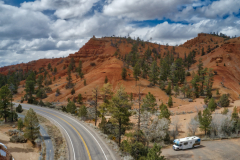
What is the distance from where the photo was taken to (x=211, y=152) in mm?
22938

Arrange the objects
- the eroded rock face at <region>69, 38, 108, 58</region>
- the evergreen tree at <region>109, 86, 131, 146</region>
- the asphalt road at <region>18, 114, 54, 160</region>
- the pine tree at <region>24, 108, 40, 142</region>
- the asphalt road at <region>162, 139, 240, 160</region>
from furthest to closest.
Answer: the eroded rock face at <region>69, 38, 108, 58</region> < the pine tree at <region>24, 108, 40, 142</region> < the asphalt road at <region>18, 114, 54, 160</region> < the evergreen tree at <region>109, 86, 131, 146</region> < the asphalt road at <region>162, 139, 240, 160</region>

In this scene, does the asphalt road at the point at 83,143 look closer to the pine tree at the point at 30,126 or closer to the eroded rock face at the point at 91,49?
the pine tree at the point at 30,126

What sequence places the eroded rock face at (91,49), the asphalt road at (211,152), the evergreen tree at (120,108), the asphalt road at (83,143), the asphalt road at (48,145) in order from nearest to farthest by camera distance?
the asphalt road at (211,152), the asphalt road at (83,143), the evergreen tree at (120,108), the asphalt road at (48,145), the eroded rock face at (91,49)

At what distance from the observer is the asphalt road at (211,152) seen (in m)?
21.6

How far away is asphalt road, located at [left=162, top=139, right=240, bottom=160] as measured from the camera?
21.6 meters

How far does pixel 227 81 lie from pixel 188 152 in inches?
2834

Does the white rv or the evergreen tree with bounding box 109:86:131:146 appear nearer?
the evergreen tree with bounding box 109:86:131:146

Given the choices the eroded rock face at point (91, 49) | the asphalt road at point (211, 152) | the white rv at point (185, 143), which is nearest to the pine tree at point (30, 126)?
the asphalt road at point (211, 152)

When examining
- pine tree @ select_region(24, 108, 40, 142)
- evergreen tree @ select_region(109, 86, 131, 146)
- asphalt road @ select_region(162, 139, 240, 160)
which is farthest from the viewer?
pine tree @ select_region(24, 108, 40, 142)

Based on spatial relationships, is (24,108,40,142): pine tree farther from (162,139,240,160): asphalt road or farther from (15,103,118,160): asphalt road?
(162,139,240,160): asphalt road

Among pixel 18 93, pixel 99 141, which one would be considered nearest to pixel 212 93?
pixel 99 141

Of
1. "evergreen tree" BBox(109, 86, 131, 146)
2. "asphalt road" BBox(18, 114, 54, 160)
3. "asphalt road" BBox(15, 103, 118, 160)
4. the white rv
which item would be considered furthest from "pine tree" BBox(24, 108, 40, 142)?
the white rv

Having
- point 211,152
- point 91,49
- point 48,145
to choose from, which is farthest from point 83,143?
point 91,49

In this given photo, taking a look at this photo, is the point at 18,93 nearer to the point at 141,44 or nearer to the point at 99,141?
the point at 99,141
